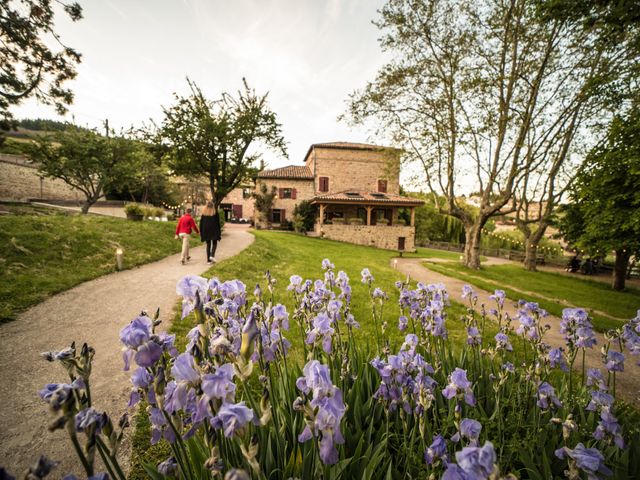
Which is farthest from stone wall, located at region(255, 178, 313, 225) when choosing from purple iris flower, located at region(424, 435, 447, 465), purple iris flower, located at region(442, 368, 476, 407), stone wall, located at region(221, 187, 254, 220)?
purple iris flower, located at region(424, 435, 447, 465)

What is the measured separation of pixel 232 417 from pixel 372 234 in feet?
81.9

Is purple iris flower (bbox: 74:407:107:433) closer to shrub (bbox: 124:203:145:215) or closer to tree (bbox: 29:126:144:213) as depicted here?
shrub (bbox: 124:203:145:215)

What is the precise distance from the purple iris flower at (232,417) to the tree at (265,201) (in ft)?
95.0

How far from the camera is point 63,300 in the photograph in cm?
505

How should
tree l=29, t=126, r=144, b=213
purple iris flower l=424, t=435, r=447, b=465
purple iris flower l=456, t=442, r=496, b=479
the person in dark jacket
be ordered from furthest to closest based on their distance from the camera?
tree l=29, t=126, r=144, b=213, the person in dark jacket, purple iris flower l=424, t=435, r=447, b=465, purple iris flower l=456, t=442, r=496, b=479

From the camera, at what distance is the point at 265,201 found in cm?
2908

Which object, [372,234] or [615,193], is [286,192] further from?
[615,193]

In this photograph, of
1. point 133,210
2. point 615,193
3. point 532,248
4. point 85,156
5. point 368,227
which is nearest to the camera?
point 615,193

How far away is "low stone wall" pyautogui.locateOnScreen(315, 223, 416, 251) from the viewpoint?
25016mm

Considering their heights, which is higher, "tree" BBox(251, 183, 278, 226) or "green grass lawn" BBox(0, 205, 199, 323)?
"tree" BBox(251, 183, 278, 226)

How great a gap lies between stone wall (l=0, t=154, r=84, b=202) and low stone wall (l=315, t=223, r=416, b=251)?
849 inches

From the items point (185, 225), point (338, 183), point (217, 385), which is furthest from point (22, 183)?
point (217, 385)

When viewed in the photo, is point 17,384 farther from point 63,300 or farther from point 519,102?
point 519,102

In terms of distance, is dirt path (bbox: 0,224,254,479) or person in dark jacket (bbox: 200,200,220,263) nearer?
dirt path (bbox: 0,224,254,479)
